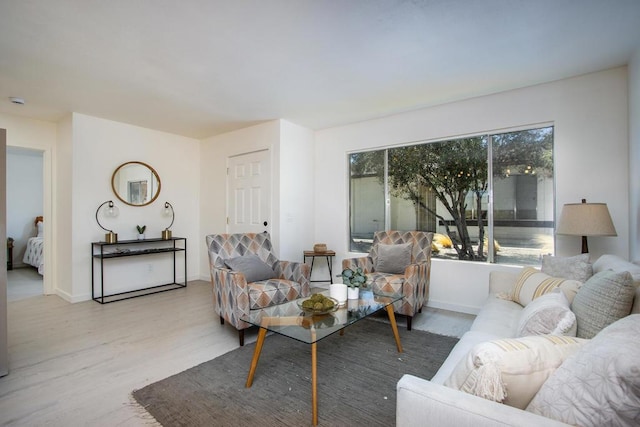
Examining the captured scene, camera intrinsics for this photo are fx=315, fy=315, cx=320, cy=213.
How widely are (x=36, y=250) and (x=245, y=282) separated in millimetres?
5612

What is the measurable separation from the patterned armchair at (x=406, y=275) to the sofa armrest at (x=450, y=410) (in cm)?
200

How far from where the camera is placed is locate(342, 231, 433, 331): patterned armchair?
299cm

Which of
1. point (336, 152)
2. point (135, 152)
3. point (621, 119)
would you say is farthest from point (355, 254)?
point (135, 152)

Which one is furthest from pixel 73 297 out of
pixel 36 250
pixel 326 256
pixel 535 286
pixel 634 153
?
pixel 634 153

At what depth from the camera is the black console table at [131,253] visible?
4.09 metres

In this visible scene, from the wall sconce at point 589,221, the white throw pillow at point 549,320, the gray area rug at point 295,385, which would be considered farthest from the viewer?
the wall sconce at point 589,221

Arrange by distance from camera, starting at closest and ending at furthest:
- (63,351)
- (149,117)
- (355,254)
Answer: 1. (63,351)
2. (149,117)
3. (355,254)

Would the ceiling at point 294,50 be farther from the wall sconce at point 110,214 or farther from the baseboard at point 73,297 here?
the baseboard at point 73,297

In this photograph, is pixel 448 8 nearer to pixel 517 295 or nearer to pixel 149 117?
pixel 517 295

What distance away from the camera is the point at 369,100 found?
11.8ft

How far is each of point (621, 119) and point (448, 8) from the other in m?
2.11

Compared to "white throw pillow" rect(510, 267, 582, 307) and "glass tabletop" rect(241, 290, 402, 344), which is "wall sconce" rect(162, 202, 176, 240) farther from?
"white throw pillow" rect(510, 267, 582, 307)

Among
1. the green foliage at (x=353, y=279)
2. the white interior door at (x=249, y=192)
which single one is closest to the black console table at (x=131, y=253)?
the white interior door at (x=249, y=192)

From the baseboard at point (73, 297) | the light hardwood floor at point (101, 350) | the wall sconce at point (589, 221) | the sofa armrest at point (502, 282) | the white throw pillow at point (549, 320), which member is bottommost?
the light hardwood floor at point (101, 350)
